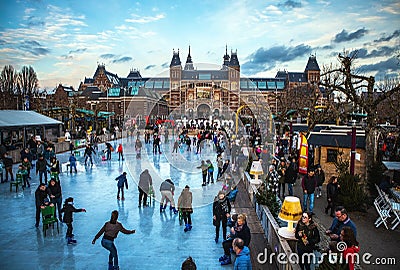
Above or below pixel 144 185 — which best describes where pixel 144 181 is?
above

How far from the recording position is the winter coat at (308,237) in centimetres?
421

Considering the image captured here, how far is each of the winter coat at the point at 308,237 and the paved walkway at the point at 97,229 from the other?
1415 millimetres

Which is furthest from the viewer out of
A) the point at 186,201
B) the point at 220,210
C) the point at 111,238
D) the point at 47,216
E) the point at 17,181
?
the point at 17,181

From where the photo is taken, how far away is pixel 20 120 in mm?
18531

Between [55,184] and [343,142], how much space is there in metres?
9.66

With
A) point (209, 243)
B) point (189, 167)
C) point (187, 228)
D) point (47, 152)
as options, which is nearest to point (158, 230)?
point (187, 228)

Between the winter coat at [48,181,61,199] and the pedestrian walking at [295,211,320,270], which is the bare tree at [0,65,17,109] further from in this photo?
the pedestrian walking at [295,211,320,270]

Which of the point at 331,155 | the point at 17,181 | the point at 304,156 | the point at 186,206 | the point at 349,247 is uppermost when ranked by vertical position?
the point at 304,156

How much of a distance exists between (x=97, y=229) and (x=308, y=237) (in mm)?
4640

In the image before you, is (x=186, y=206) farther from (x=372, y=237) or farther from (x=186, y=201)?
(x=372, y=237)

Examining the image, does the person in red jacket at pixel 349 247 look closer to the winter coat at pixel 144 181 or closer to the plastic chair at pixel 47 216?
the winter coat at pixel 144 181

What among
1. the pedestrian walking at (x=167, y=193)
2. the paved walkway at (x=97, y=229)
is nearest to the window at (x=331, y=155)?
the paved walkway at (x=97, y=229)

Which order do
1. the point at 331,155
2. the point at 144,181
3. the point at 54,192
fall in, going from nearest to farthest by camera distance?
the point at 54,192 → the point at 144,181 → the point at 331,155

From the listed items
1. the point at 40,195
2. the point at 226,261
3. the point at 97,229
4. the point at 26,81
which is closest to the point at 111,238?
the point at 226,261
